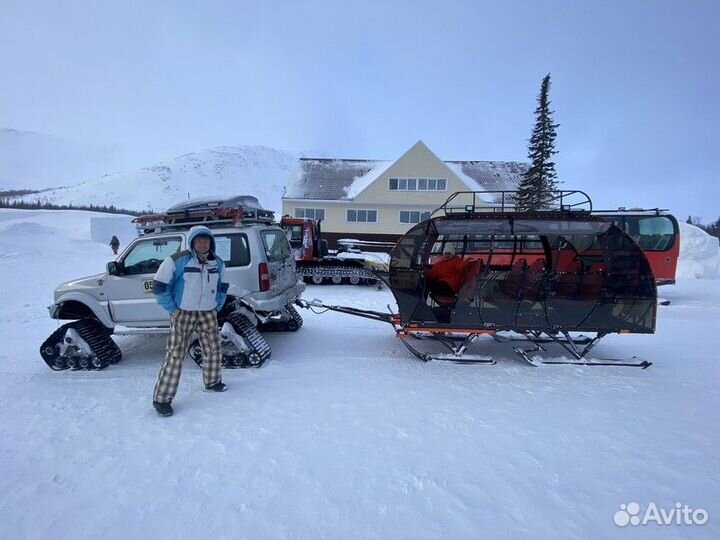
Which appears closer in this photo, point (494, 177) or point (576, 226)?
point (576, 226)

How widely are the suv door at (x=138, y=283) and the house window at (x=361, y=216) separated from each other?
2318 centimetres

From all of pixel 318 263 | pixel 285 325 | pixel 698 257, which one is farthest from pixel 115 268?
pixel 698 257

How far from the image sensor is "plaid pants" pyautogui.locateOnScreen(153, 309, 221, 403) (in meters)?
3.77

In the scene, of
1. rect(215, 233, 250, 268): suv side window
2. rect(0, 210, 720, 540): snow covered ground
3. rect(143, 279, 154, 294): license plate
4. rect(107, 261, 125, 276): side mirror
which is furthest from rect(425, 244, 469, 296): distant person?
rect(107, 261, 125, 276): side mirror

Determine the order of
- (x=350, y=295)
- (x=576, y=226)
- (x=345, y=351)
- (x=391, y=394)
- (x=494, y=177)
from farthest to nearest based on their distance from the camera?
(x=494, y=177), (x=350, y=295), (x=345, y=351), (x=576, y=226), (x=391, y=394)

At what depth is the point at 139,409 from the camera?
389cm

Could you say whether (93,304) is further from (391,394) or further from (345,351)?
(391,394)

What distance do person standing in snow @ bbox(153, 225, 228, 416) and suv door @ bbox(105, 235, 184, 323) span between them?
1.41m

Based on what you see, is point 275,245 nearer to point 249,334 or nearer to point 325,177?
point 249,334

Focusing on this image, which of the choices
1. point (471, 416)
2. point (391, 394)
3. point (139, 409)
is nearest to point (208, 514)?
point (139, 409)

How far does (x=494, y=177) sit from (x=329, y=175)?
42.7 ft

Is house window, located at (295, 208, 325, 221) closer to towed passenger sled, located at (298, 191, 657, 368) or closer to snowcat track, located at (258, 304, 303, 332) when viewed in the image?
snowcat track, located at (258, 304, 303, 332)

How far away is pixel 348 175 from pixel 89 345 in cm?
2721

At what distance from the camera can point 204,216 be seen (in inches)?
216
